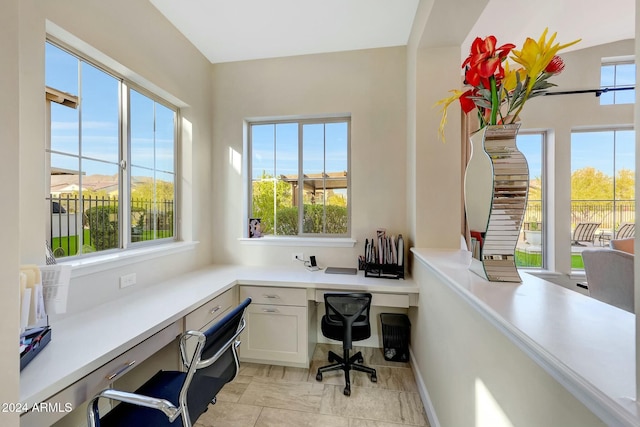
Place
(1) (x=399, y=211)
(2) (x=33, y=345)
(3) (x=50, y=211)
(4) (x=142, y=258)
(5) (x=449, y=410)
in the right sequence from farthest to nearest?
(1) (x=399, y=211) → (4) (x=142, y=258) → (3) (x=50, y=211) → (5) (x=449, y=410) → (2) (x=33, y=345)

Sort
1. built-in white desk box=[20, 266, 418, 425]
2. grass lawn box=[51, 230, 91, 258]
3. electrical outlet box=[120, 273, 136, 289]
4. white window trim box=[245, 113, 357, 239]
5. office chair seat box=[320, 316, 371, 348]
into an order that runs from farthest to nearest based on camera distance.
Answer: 1. white window trim box=[245, 113, 357, 239]
2. office chair seat box=[320, 316, 371, 348]
3. electrical outlet box=[120, 273, 136, 289]
4. grass lawn box=[51, 230, 91, 258]
5. built-in white desk box=[20, 266, 418, 425]

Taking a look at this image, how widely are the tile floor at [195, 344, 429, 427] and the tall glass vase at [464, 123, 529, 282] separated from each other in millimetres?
1303

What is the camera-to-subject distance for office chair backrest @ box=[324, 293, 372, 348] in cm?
196

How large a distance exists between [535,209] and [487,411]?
3.75 m

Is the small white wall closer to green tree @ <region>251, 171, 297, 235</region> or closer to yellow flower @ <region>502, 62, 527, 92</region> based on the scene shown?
yellow flower @ <region>502, 62, 527, 92</region>

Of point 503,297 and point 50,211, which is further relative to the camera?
point 50,211

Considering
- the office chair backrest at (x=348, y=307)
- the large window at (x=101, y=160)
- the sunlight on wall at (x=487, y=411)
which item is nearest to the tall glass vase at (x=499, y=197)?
the sunlight on wall at (x=487, y=411)

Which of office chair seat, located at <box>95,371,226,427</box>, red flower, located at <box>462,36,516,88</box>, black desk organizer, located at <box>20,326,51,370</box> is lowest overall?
office chair seat, located at <box>95,371,226,427</box>

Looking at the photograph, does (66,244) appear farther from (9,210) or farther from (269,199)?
(269,199)

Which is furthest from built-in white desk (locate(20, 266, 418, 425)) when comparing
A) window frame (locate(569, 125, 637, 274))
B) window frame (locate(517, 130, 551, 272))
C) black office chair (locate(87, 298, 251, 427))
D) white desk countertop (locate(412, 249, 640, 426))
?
window frame (locate(569, 125, 637, 274))

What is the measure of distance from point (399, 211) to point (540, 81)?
1718 mm

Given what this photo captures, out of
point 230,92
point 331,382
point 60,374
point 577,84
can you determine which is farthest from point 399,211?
point 577,84

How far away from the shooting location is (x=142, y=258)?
198 centimetres

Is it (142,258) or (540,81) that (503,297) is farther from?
(142,258)
